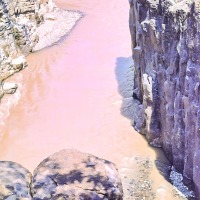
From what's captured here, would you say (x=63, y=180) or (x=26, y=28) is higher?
(x=26, y=28)

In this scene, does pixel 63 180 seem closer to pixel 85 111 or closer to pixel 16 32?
pixel 85 111

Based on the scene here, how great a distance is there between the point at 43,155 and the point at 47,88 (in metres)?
3.53

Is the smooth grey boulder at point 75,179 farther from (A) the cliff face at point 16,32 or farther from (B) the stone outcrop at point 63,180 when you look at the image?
(A) the cliff face at point 16,32

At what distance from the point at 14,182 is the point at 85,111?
4974 mm

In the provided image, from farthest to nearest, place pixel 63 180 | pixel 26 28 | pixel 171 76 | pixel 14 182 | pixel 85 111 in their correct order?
pixel 26 28 → pixel 85 111 → pixel 171 76 → pixel 63 180 → pixel 14 182

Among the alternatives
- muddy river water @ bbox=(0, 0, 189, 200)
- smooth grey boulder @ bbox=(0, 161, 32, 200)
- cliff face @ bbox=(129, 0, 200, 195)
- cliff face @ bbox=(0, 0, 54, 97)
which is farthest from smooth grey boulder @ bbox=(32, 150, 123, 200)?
cliff face @ bbox=(0, 0, 54, 97)

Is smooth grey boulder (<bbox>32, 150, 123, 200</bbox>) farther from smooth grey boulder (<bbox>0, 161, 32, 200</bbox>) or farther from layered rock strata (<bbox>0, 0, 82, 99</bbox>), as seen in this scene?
layered rock strata (<bbox>0, 0, 82, 99</bbox>)

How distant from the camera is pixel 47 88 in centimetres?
1165

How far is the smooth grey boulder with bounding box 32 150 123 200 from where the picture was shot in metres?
5.43

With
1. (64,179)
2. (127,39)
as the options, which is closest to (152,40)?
(64,179)

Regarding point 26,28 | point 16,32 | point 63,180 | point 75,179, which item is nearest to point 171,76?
point 75,179

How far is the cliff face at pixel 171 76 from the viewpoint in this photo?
6223mm

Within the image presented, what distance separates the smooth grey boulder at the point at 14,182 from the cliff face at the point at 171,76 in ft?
10.6

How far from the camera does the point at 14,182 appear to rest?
5.49 meters
